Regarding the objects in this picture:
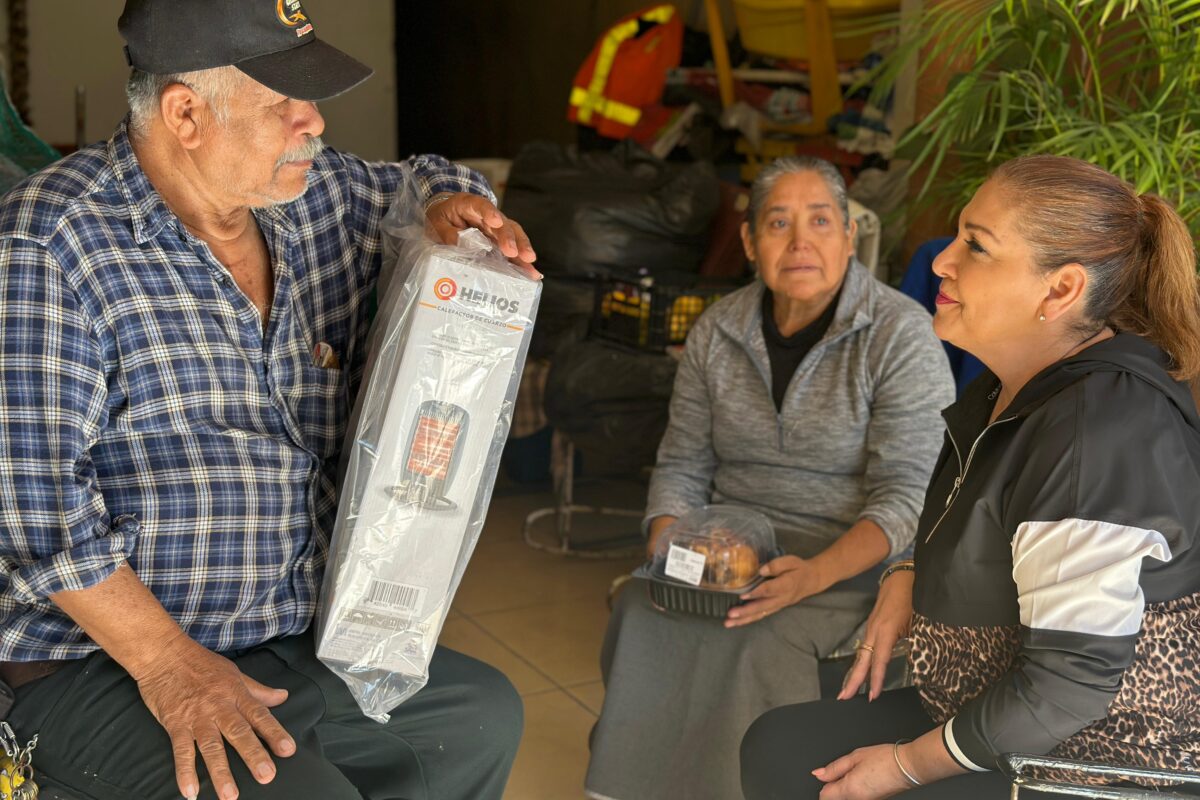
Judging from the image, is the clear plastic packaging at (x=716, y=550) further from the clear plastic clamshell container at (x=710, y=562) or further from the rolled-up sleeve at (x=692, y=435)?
the rolled-up sleeve at (x=692, y=435)

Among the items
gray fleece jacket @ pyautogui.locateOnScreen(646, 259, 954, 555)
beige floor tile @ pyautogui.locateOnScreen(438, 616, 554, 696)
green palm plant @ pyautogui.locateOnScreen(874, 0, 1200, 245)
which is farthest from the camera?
beige floor tile @ pyautogui.locateOnScreen(438, 616, 554, 696)

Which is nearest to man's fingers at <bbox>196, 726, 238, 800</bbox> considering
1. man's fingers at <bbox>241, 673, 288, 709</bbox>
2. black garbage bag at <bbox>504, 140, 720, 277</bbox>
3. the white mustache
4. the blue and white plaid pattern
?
man's fingers at <bbox>241, 673, 288, 709</bbox>

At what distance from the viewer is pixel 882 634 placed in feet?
6.06

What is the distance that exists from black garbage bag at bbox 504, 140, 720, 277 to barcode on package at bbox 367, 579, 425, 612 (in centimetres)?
282

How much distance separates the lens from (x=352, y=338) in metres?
1.92

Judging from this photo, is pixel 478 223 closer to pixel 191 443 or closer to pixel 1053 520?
pixel 191 443

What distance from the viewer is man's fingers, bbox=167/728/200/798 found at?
1.47m

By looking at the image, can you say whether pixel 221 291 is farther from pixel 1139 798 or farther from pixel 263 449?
pixel 1139 798

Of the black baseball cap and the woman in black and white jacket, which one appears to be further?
the black baseball cap

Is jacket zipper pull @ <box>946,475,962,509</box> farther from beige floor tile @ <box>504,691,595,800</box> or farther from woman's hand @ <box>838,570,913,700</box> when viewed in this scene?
beige floor tile @ <box>504,691,595,800</box>

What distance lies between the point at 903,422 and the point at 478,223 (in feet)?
3.26

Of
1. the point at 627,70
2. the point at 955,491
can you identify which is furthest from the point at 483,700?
the point at 627,70

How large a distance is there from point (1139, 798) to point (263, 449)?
1185 millimetres

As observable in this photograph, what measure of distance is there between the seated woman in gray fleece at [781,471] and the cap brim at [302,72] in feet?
3.54
